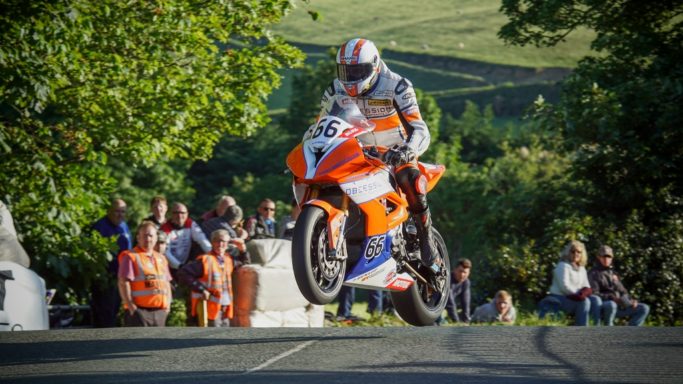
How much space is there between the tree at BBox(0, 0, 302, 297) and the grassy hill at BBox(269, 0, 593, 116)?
347ft

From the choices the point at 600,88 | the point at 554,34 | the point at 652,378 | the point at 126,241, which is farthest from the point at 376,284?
the point at 554,34

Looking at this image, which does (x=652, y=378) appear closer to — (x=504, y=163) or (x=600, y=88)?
(x=600, y=88)

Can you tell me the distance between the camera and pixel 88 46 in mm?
18047

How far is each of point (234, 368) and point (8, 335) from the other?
9.86 ft

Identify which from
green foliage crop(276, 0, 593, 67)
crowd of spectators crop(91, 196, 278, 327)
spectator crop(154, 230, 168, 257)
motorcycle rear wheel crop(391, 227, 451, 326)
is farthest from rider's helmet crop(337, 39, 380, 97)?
green foliage crop(276, 0, 593, 67)

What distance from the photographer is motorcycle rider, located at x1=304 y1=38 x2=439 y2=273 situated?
955cm

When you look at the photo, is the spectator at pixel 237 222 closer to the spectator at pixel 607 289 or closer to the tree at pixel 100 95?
the tree at pixel 100 95

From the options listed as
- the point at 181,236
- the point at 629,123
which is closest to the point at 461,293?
the point at 181,236

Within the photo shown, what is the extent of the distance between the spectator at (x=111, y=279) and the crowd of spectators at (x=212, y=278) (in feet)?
0.05

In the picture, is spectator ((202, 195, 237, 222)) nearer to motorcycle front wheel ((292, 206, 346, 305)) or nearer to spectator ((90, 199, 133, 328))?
spectator ((90, 199, 133, 328))

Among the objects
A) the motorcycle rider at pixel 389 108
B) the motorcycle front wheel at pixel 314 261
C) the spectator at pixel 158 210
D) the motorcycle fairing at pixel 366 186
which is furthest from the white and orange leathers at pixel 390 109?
the spectator at pixel 158 210

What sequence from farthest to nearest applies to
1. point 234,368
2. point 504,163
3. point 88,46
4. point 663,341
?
point 504,163
point 88,46
point 663,341
point 234,368

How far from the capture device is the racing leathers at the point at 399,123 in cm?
979

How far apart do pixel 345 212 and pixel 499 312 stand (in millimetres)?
7366
